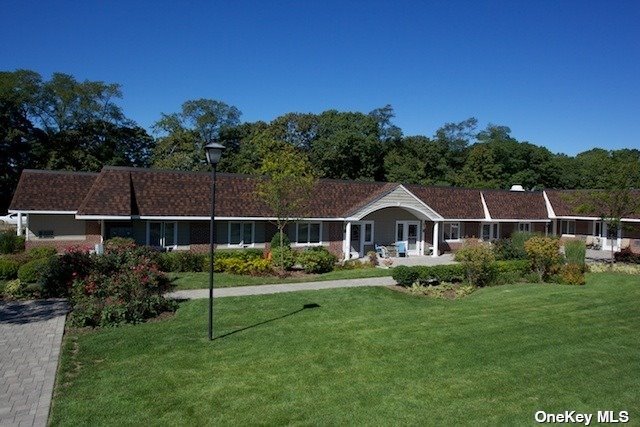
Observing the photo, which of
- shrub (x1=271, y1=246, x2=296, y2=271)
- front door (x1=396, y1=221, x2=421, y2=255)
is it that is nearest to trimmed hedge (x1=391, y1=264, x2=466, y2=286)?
shrub (x1=271, y1=246, x2=296, y2=271)

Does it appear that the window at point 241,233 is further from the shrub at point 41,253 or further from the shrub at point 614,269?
the shrub at point 614,269

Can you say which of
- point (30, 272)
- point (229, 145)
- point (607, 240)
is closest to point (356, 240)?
point (30, 272)

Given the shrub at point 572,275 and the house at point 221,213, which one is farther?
the house at point 221,213

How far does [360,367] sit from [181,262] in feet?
48.3

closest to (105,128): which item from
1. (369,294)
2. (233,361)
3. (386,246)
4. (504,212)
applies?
(386,246)

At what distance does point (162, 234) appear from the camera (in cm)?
2486

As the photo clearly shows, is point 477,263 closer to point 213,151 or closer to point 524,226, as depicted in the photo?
point 213,151

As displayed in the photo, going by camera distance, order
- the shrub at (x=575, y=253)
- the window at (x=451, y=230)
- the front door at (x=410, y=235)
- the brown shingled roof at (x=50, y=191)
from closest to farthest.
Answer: the shrub at (x=575, y=253), the brown shingled roof at (x=50, y=191), the front door at (x=410, y=235), the window at (x=451, y=230)

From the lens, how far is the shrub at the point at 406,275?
18.7 meters

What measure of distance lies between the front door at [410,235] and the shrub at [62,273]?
20308 mm

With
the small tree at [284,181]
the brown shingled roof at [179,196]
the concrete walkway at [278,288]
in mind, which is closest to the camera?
the concrete walkway at [278,288]

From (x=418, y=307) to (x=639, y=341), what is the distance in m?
6.02

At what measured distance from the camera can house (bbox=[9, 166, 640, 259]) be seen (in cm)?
2428

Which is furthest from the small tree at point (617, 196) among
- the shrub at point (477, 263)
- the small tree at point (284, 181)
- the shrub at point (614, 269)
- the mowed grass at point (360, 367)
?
the small tree at point (284, 181)
